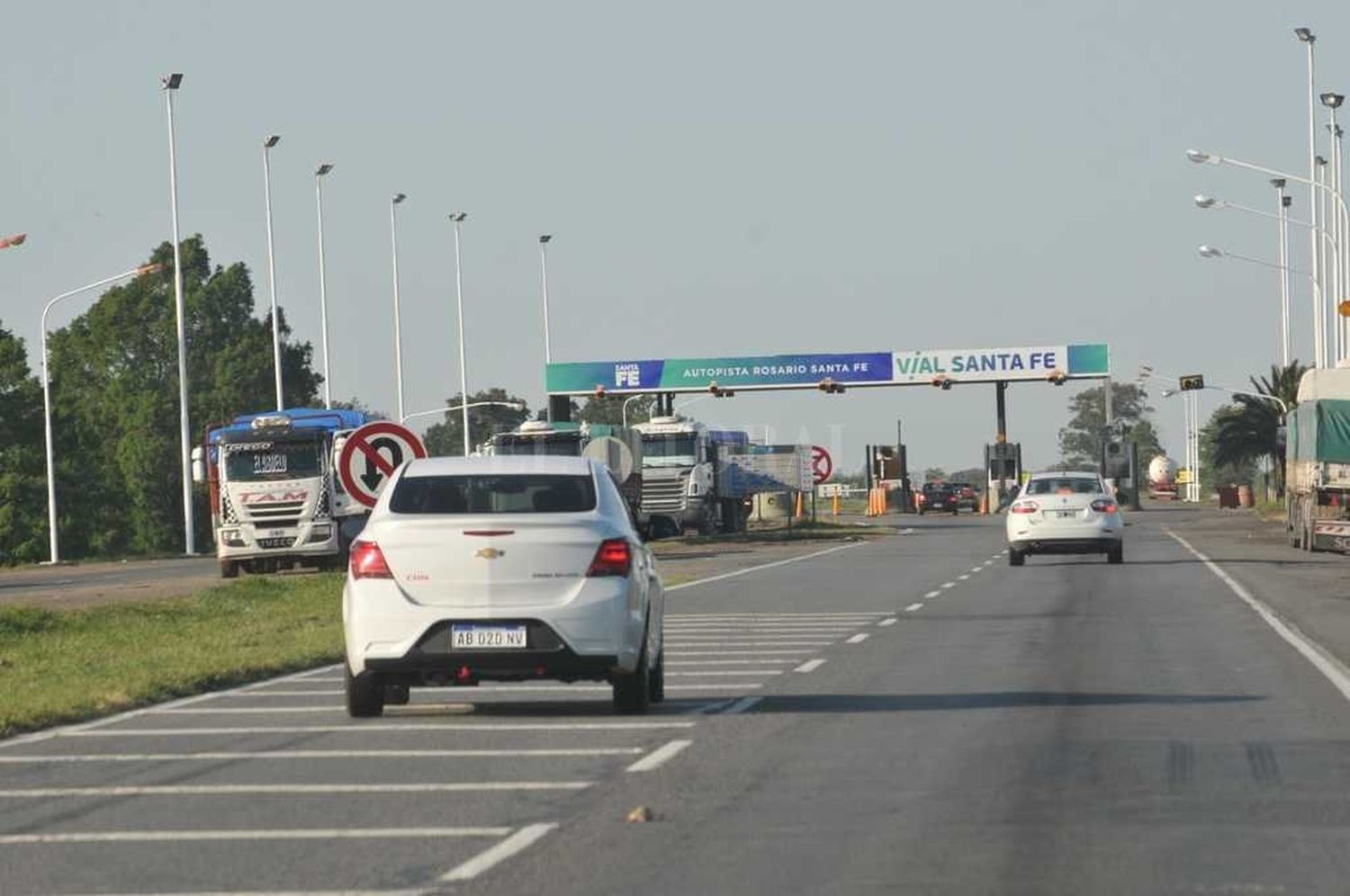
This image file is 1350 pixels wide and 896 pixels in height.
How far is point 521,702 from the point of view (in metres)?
17.7

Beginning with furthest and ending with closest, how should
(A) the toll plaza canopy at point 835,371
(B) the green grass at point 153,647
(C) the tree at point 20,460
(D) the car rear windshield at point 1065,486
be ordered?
(C) the tree at point 20,460, (A) the toll plaza canopy at point 835,371, (D) the car rear windshield at point 1065,486, (B) the green grass at point 153,647

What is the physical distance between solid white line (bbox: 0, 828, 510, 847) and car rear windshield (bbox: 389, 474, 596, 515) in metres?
5.24

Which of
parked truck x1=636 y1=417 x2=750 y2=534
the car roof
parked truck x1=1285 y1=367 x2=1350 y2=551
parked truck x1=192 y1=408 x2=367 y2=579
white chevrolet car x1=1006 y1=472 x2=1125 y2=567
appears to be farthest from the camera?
parked truck x1=636 y1=417 x2=750 y2=534

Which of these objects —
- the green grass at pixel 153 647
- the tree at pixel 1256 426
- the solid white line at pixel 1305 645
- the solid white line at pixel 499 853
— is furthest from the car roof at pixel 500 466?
the tree at pixel 1256 426

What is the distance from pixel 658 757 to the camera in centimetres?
1382

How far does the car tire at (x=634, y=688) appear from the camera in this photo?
16.2m

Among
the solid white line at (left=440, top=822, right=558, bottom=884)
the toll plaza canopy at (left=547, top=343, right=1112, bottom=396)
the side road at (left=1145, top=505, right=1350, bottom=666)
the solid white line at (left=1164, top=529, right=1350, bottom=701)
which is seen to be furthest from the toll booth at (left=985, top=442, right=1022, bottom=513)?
the solid white line at (left=440, top=822, right=558, bottom=884)

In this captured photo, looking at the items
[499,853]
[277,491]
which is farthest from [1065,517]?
[499,853]

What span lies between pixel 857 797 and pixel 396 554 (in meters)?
4.75

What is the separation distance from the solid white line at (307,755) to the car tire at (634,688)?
175 cm

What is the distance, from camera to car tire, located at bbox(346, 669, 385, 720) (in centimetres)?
1627

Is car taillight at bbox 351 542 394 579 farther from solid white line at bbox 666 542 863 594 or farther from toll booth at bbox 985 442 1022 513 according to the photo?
toll booth at bbox 985 442 1022 513

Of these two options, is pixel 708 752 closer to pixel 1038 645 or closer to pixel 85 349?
pixel 1038 645

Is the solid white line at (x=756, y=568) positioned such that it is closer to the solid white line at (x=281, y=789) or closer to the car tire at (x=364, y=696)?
the car tire at (x=364, y=696)
